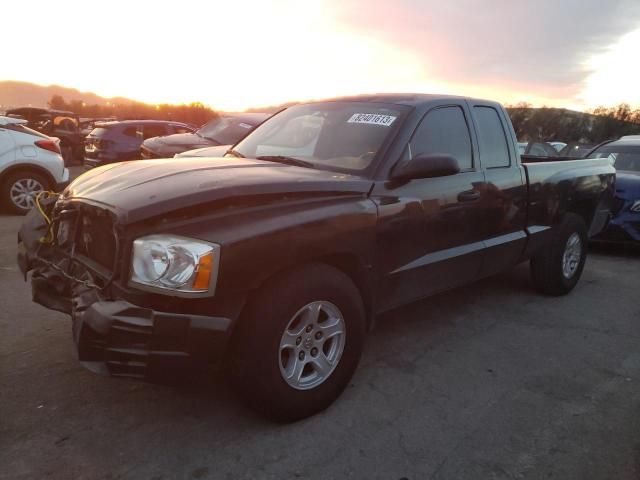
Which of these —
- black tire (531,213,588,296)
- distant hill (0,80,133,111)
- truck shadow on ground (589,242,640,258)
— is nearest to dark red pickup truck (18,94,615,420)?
black tire (531,213,588,296)

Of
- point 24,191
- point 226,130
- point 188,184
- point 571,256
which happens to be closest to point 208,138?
point 226,130

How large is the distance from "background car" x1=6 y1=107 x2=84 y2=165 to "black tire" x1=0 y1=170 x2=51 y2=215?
932 cm

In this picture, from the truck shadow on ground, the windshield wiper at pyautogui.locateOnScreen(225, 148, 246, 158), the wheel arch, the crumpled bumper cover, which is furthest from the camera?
the truck shadow on ground

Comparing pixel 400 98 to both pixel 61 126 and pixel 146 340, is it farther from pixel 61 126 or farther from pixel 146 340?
pixel 61 126

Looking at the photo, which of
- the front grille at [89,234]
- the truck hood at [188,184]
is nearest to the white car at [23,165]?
the truck hood at [188,184]

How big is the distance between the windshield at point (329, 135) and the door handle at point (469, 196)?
71 cm

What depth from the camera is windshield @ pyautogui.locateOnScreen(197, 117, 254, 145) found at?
9.48 m

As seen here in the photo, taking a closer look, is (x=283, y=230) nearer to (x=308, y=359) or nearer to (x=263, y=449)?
(x=308, y=359)

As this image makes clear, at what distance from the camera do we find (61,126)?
55.7 ft

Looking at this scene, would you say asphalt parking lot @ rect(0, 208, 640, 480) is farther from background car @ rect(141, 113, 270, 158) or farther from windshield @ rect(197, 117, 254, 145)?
windshield @ rect(197, 117, 254, 145)

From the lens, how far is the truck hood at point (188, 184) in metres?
2.46

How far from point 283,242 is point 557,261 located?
135 inches

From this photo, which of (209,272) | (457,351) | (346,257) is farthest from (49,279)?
(457,351)

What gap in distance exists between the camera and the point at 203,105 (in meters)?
49.1
